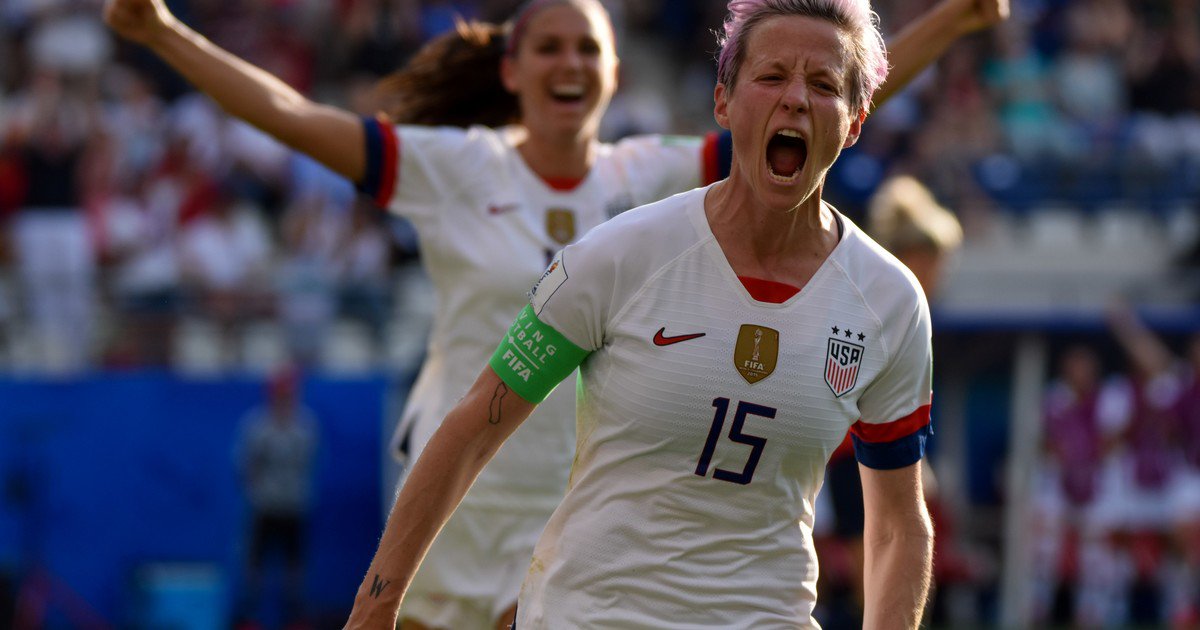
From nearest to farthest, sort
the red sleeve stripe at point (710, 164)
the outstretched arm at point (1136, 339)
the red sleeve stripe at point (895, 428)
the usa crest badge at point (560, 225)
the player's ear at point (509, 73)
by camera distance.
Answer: the red sleeve stripe at point (895, 428) < the usa crest badge at point (560, 225) < the red sleeve stripe at point (710, 164) < the player's ear at point (509, 73) < the outstretched arm at point (1136, 339)

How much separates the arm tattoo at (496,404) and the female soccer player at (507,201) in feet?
5.56

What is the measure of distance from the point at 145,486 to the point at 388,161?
7.71 meters

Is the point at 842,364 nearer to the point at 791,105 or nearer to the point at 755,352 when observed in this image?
the point at 755,352

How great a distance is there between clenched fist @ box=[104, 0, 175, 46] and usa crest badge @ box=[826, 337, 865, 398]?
245cm

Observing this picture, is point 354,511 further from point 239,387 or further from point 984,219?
point 984,219

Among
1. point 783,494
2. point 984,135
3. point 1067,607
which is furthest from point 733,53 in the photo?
point 984,135

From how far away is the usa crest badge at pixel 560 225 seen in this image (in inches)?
207

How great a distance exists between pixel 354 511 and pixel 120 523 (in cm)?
166

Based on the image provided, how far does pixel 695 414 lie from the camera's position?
341 cm

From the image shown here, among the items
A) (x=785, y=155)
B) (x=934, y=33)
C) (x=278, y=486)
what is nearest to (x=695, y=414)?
(x=785, y=155)

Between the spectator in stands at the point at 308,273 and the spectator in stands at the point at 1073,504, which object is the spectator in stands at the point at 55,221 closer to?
the spectator in stands at the point at 308,273

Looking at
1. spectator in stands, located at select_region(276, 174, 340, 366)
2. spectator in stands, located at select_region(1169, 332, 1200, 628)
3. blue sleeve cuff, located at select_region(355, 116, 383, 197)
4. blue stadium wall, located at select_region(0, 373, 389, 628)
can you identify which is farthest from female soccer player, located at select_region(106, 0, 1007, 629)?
spectator in stands, located at select_region(1169, 332, 1200, 628)

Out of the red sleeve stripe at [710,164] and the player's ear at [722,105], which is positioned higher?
the red sleeve stripe at [710,164]

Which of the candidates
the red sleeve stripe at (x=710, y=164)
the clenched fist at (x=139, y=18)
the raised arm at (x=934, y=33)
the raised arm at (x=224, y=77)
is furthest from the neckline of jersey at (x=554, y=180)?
the clenched fist at (x=139, y=18)
